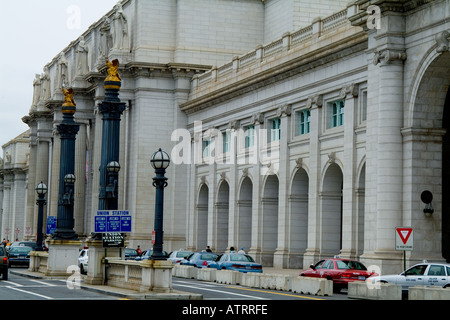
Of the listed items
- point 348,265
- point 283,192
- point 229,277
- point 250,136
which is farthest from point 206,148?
point 348,265

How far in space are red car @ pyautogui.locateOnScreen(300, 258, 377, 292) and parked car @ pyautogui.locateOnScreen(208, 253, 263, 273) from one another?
776 cm

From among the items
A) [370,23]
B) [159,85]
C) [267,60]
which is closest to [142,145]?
[159,85]

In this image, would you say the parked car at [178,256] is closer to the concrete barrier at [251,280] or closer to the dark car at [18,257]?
the dark car at [18,257]

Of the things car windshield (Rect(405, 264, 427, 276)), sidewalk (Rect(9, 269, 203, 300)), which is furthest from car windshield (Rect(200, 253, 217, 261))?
car windshield (Rect(405, 264, 427, 276))

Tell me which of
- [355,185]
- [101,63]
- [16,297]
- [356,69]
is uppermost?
[101,63]

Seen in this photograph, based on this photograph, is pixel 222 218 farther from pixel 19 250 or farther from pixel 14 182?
pixel 14 182

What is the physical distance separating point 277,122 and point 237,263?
16818 millimetres

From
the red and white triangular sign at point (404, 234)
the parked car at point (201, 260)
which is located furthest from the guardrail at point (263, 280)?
the red and white triangular sign at point (404, 234)

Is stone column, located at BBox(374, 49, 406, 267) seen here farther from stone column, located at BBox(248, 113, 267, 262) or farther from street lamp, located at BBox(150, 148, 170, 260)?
stone column, located at BBox(248, 113, 267, 262)

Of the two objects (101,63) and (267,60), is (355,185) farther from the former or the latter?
(101,63)

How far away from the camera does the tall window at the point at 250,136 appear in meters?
70.1

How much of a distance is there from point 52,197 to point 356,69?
56.1 meters

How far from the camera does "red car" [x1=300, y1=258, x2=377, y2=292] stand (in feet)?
139

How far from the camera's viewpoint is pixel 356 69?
55125mm
